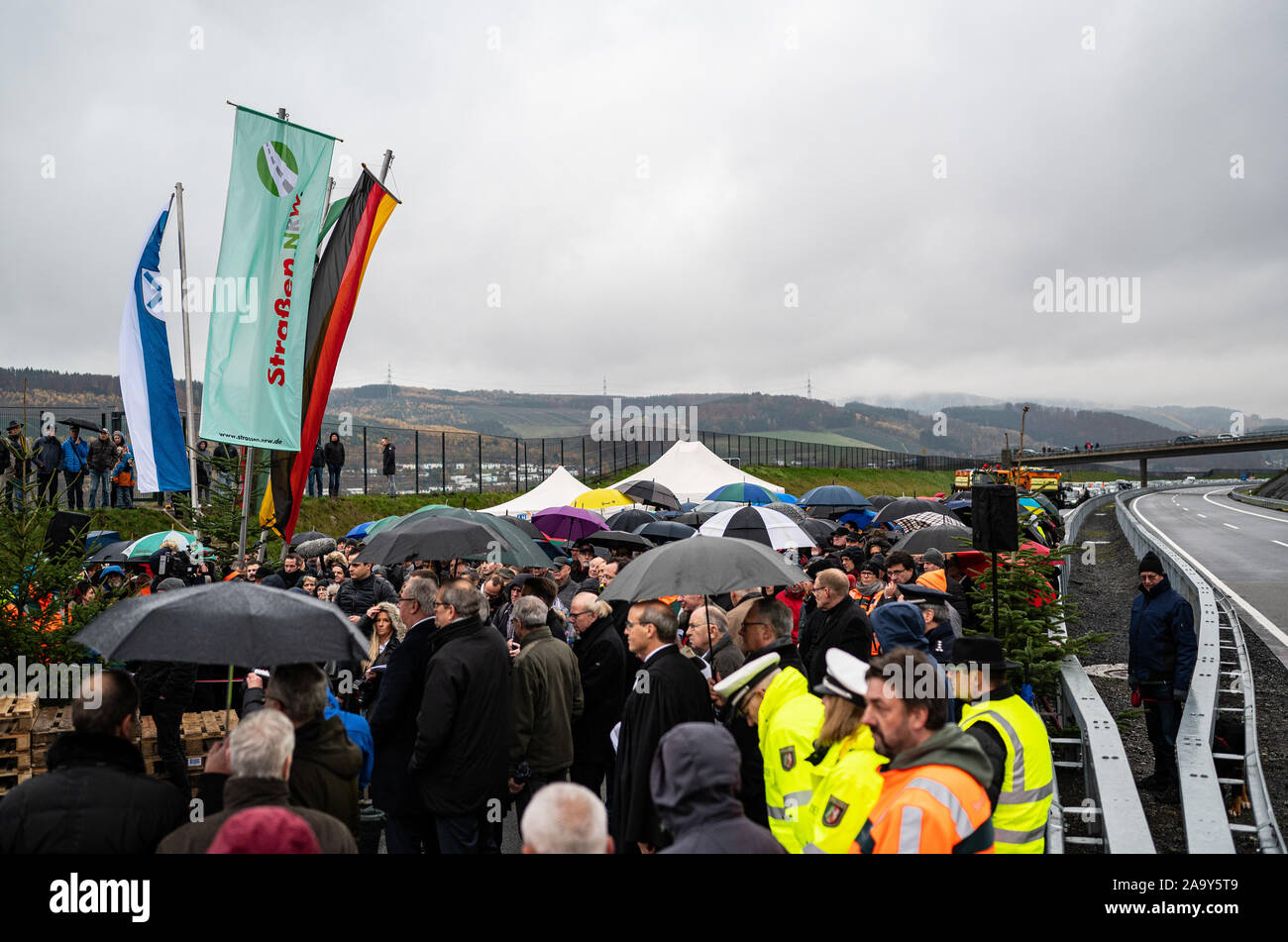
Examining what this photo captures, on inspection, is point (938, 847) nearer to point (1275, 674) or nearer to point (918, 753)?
point (918, 753)

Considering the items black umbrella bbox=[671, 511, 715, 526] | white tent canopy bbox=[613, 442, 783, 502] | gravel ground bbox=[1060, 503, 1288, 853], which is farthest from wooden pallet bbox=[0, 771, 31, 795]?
white tent canopy bbox=[613, 442, 783, 502]

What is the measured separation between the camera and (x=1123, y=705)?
1080 cm

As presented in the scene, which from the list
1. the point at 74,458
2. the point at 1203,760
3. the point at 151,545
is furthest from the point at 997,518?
→ the point at 74,458

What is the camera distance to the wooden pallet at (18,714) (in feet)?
23.9

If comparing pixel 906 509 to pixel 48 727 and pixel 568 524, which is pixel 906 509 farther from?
pixel 48 727

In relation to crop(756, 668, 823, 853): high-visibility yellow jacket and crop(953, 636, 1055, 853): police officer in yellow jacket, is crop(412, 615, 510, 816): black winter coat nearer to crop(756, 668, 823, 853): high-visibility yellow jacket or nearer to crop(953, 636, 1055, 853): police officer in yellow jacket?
crop(756, 668, 823, 853): high-visibility yellow jacket

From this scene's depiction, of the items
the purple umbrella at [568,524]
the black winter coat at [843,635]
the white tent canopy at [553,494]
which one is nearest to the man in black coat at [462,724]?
the black winter coat at [843,635]

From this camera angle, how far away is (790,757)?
14.2ft

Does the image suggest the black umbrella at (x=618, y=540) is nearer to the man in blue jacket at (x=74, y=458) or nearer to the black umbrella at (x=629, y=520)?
the black umbrella at (x=629, y=520)

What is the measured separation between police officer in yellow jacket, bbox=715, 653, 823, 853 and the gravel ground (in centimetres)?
378

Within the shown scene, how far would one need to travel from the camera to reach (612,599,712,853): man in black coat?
4.73m
